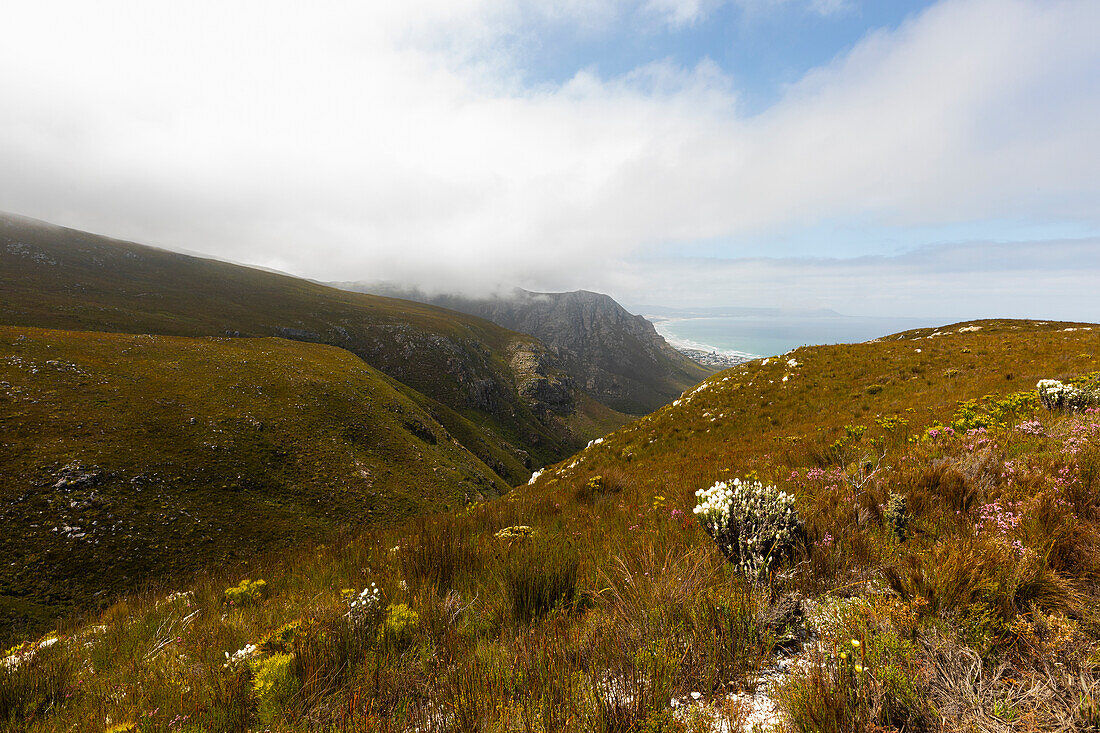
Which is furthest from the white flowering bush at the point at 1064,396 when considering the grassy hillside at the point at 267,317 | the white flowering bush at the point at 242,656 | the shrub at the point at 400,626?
the grassy hillside at the point at 267,317

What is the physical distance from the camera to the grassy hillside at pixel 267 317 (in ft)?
344

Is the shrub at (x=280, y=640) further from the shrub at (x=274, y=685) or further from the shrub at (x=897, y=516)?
the shrub at (x=897, y=516)

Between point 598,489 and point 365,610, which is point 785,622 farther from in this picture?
point 598,489

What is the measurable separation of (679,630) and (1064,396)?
1040 cm

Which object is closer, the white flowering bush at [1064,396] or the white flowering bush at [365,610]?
the white flowering bush at [365,610]

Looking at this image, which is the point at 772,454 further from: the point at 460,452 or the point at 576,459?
the point at 460,452

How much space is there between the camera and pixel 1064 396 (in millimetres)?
7309

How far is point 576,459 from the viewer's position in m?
19.8

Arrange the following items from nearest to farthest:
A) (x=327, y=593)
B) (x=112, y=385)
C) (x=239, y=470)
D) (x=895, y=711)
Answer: (x=895, y=711), (x=327, y=593), (x=239, y=470), (x=112, y=385)


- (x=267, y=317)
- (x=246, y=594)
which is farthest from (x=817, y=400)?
(x=267, y=317)

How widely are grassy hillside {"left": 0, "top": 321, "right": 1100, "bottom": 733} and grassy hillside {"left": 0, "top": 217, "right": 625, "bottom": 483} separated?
10997 centimetres

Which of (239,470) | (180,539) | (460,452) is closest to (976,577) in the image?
(180,539)

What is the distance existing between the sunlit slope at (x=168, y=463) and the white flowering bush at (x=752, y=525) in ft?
103

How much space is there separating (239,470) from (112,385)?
2034 cm
